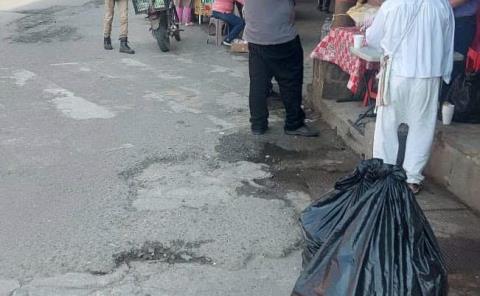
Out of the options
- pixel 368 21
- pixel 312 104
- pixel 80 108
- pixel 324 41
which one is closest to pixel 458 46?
pixel 368 21

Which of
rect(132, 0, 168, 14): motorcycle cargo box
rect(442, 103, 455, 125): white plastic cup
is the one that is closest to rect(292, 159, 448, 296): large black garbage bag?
rect(442, 103, 455, 125): white plastic cup

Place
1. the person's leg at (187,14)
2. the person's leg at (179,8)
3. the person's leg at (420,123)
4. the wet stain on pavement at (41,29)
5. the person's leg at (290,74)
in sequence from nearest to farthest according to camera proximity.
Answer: the person's leg at (420,123), the person's leg at (290,74), the wet stain on pavement at (41,29), the person's leg at (179,8), the person's leg at (187,14)

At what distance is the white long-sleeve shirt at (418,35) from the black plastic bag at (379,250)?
5.28 feet

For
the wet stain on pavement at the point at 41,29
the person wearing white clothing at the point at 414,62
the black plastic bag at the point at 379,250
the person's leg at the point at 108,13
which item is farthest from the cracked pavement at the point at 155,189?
the wet stain on pavement at the point at 41,29

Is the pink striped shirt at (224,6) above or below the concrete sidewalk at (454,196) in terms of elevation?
above

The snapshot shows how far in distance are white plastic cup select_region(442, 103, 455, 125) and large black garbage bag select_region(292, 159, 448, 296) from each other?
2402mm

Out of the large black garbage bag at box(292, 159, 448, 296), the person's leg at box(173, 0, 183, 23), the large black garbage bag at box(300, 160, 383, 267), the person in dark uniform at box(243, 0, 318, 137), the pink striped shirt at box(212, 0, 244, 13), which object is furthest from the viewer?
the person's leg at box(173, 0, 183, 23)

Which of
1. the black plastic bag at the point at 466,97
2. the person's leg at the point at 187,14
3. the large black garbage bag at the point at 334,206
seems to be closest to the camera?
the large black garbage bag at the point at 334,206

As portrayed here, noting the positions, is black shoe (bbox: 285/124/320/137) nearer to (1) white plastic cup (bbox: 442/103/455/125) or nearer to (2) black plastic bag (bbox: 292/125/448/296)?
(1) white plastic cup (bbox: 442/103/455/125)

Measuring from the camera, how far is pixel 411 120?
14.3 ft

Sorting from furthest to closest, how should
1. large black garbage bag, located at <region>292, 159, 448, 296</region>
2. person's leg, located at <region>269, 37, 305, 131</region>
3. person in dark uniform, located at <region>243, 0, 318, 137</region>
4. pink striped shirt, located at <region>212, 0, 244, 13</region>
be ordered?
pink striped shirt, located at <region>212, 0, 244, 13</region>, person's leg, located at <region>269, 37, 305, 131</region>, person in dark uniform, located at <region>243, 0, 318, 137</region>, large black garbage bag, located at <region>292, 159, 448, 296</region>

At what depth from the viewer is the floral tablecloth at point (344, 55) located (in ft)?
19.2

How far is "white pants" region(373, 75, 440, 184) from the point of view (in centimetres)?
422

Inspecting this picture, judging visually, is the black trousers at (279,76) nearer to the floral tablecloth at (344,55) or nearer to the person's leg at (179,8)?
the floral tablecloth at (344,55)
